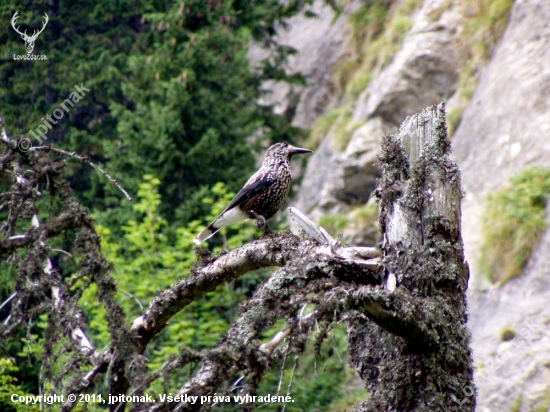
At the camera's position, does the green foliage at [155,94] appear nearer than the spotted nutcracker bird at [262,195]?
No

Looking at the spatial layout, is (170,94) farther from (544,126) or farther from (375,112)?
(544,126)

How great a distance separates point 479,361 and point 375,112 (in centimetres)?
597

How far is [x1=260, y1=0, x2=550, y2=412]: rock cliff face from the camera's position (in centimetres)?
703

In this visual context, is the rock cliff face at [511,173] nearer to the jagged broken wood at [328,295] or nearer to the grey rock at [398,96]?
the grey rock at [398,96]

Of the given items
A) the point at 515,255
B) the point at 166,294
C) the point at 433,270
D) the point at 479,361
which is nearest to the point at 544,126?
the point at 515,255

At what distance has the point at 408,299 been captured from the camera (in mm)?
3289

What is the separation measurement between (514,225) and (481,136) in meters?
2.18

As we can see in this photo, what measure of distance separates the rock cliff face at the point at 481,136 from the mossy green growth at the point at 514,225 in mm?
147

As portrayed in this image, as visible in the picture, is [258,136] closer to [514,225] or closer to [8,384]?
[514,225]

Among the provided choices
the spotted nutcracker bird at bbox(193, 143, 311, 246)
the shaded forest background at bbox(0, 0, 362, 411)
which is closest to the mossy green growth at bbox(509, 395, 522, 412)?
the shaded forest background at bbox(0, 0, 362, 411)

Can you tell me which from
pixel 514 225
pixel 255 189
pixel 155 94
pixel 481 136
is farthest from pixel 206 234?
pixel 481 136

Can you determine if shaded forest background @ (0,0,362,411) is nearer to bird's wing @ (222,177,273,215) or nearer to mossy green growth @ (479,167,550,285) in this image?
mossy green growth @ (479,167,550,285)

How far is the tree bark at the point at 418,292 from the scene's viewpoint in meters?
3.37

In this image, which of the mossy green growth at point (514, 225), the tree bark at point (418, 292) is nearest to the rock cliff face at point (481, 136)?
the mossy green growth at point (514, 225)
